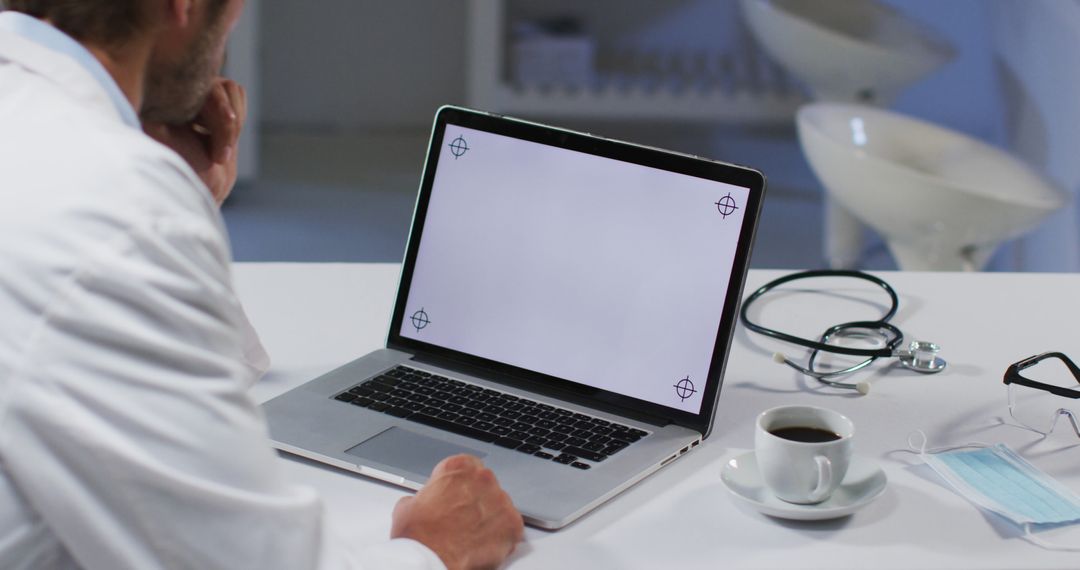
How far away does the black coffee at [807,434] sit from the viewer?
3.29ft

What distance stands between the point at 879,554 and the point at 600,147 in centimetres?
46

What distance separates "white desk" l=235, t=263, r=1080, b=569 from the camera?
0.91 m

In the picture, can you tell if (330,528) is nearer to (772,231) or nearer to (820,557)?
(820,557)

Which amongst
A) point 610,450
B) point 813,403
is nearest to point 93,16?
point 610,450

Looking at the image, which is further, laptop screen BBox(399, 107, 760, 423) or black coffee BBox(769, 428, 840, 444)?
laptop screen BBox(399, 107, 760, 423)

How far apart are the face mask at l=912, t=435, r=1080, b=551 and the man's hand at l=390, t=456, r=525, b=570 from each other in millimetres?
370

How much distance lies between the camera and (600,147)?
1180 millimetres

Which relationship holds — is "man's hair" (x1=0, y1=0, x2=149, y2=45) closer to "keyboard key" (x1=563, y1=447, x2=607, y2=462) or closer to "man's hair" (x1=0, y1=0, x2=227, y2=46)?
"man's hair" (x1=0, y1=0, x2=227, y2=46)

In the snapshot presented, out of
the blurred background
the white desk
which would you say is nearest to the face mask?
the white desk

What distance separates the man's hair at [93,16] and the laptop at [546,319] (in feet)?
1.25

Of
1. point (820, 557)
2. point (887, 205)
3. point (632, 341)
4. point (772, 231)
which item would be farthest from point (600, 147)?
point (772, 231)

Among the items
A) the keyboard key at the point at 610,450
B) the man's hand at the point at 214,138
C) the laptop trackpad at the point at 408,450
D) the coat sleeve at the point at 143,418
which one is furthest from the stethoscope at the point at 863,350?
the coat sleeve at the point at 143,418

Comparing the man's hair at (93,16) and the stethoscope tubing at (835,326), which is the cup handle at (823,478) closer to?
the stethoscope tubing at (835,326)

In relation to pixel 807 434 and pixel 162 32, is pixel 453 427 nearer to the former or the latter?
pixel 807 434
